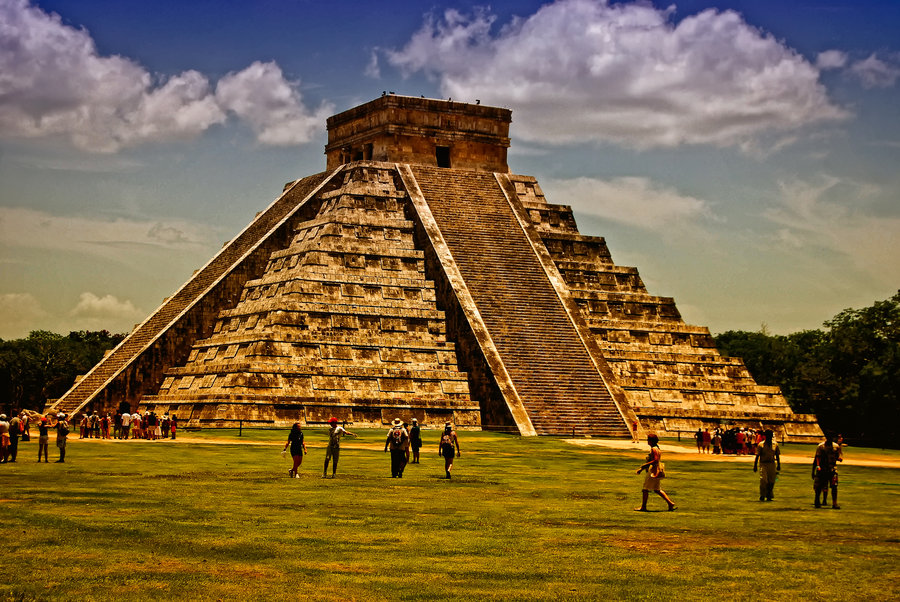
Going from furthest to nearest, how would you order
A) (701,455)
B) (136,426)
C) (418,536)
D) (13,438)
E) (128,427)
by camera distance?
(136,426)
(128,427)
(701,455)
(13,438)
(418,536)

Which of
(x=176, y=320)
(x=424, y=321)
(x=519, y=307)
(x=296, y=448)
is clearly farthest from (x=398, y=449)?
(x=176, y=320)

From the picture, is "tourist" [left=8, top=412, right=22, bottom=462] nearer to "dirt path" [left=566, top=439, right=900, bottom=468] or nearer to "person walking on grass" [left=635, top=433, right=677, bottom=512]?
"person walking on grass" [left=635, top=433, right=677, bottom=512]

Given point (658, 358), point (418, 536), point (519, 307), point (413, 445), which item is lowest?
point (418, 536)

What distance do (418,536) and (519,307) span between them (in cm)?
3226

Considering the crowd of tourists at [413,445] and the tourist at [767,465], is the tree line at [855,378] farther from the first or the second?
the tourist at [767,465]

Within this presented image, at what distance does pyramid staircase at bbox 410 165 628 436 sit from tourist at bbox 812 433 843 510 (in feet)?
64.7

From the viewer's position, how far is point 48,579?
46.3 feet

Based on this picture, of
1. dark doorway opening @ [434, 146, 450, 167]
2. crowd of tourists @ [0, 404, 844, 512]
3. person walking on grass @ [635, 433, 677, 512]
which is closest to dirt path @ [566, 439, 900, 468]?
crowd of tourists @ [0, 404, 844, 512]

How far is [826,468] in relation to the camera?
23.7 meters

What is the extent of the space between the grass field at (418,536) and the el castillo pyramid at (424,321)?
14.8 metres

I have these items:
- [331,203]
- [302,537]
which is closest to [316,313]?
[331,203]

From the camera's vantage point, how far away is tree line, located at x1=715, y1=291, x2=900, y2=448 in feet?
201

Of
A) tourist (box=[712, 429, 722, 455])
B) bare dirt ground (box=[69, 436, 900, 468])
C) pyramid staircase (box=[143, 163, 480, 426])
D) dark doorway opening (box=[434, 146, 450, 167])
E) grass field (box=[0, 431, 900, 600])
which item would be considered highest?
dark doorway opening (box=[434, 146, 450, 167])

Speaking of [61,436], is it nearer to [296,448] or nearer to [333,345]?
[296,448]
